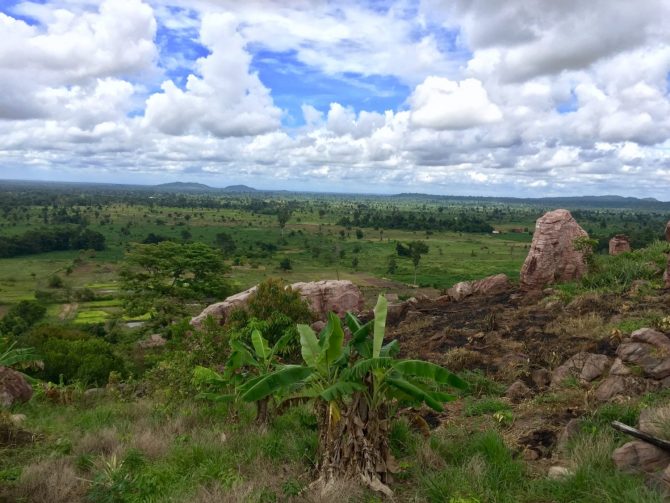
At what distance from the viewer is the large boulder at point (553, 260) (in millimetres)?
19125

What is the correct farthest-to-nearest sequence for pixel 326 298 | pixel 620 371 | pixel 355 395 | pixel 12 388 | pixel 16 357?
pixel 326 298
pixel 16 357
pixel 12 388
pixel 620 371
pixel 355 395

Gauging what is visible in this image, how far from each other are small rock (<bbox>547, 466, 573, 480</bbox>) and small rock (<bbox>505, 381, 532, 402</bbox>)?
3.03 meters

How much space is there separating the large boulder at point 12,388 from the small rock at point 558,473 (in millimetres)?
9740

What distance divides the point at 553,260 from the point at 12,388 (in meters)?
17.6

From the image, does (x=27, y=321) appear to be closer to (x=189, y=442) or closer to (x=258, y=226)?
(x=189, y=442)

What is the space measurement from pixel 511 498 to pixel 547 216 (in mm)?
17339

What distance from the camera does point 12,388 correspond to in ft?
34.6

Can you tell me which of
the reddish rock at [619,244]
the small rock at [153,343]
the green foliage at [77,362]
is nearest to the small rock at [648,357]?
the green foliage at [77,362]

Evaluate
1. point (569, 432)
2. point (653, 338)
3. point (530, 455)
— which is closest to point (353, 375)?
point (530, 455)

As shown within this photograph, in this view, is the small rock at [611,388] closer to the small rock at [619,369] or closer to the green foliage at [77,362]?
the small rock at [619,369]

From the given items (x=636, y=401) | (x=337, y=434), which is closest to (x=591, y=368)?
(x=636, y=401)

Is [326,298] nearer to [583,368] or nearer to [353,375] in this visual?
[583,368]

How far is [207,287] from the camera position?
1353 inches

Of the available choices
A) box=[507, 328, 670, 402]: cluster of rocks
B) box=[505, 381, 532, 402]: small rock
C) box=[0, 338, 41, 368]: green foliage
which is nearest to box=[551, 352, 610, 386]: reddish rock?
box=[507, 328, 670, 402]: cluster of rocks
